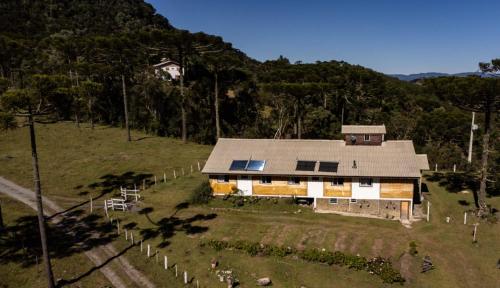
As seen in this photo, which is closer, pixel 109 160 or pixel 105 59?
pixel 109 160

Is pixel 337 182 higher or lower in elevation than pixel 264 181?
higher

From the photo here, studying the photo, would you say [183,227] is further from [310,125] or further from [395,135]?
[395,135]

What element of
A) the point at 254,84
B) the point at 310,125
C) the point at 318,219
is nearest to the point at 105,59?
the point at 254,84

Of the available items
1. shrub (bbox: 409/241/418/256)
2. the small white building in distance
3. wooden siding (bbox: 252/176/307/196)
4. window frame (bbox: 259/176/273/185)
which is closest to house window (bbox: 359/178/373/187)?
wooden siding (bbox: 252/176/307/196)

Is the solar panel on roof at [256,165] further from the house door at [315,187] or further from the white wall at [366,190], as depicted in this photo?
the white wall at [366,190]

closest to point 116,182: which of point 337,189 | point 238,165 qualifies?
point 238,165

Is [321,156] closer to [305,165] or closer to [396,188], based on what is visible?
[305,165]
